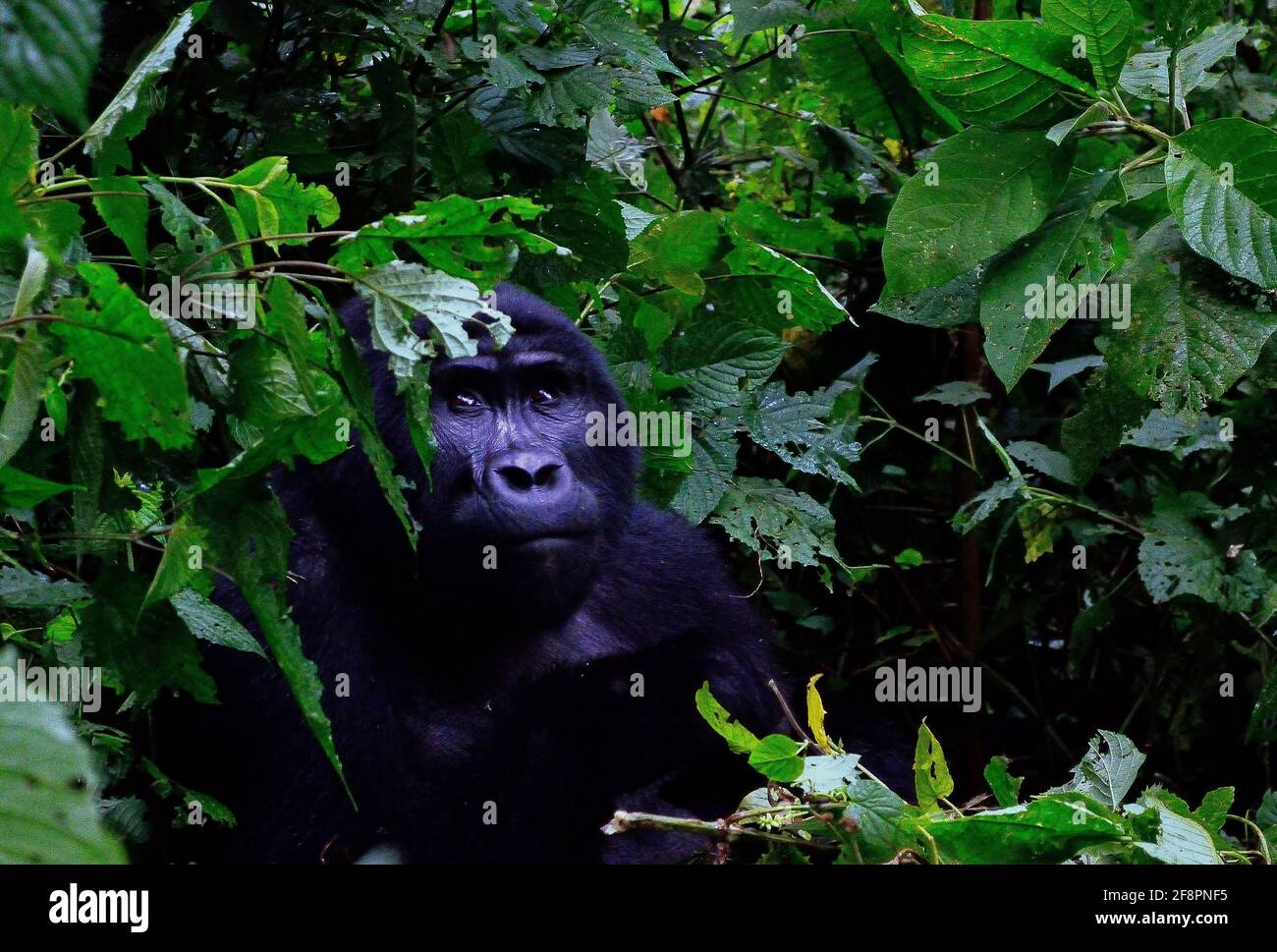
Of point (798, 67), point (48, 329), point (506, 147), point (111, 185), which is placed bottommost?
point (48, 329)

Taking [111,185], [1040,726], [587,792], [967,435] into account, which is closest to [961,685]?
[1040,726]

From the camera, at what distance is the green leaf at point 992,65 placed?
7.89 feet

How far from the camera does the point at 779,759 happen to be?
2014 millimetres

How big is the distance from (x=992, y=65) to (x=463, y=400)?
52.5 inches

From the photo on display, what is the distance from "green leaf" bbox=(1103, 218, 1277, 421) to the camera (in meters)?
2.48

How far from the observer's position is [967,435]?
3.74m

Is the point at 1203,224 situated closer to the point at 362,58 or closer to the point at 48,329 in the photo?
the point at 48,329

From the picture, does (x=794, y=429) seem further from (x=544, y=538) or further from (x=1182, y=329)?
(x=1182, y=329)

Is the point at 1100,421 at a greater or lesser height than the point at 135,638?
greater

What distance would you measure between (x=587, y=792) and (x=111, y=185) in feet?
5.80

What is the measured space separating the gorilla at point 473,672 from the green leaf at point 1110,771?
0.94 metres

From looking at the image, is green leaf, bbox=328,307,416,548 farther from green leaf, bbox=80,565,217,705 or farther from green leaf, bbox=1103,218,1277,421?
green leaf, bbox=1103,218,1277,421

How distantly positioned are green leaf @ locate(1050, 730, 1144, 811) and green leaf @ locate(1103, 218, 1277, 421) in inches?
25.5

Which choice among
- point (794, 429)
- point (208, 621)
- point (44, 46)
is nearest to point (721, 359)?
point (794, 429)
